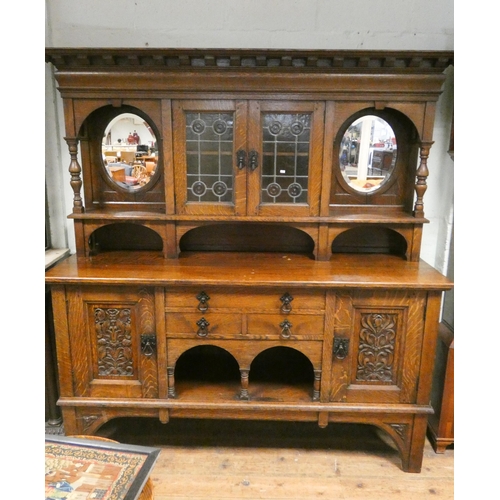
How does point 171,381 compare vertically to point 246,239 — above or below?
below

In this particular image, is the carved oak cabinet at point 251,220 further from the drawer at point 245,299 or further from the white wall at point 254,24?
the white wall at point 254,24

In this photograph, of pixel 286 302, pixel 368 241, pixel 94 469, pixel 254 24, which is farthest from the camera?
pixel 368 241

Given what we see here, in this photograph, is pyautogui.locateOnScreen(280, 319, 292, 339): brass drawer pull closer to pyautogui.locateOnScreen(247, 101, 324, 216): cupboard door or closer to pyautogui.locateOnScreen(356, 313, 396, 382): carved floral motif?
pyautogui.locateOnScreen(356, 313, 396, 382): carved floral motif

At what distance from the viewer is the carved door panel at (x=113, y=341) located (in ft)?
6.29

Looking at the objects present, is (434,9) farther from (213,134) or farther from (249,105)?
(213,134)

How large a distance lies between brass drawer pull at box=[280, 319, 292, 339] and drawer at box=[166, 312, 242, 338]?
0.20m

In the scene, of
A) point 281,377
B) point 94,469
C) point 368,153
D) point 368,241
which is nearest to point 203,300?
point 281,377

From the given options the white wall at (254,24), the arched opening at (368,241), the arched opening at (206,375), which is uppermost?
the white wall at (254,24)

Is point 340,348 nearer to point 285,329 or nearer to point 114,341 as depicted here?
point 285,329

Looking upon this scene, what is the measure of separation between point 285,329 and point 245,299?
24cm

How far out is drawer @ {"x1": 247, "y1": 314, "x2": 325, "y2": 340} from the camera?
192 centimetres

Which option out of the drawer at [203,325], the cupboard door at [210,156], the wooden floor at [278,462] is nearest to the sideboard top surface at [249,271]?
the drawer at [203,325]

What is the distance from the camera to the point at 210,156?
79.9 inches

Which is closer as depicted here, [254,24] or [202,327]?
[202,327]
